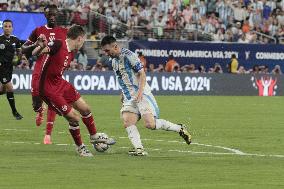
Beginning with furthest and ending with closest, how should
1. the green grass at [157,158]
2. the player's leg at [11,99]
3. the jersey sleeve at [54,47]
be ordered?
1. the player's leg at [11,99]
2. the jersey sleeve at [54,47]
3. the green grass at [157,158]

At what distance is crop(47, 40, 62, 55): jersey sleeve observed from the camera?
15.2m

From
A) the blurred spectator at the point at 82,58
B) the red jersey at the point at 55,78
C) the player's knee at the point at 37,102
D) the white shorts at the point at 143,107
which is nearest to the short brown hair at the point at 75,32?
the red jersey at the point at 55,78

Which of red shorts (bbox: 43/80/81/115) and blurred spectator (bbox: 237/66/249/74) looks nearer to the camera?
red shorts (bbox: 43/80/81/115)

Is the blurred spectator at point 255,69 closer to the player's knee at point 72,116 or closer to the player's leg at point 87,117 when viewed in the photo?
the player's leg at point 87,117

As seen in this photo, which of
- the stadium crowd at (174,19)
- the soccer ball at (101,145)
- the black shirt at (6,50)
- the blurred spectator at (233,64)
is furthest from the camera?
the blurred spectator at (233,64)

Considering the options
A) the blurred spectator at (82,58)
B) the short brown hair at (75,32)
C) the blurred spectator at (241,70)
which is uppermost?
the short brown hair at (75,32)

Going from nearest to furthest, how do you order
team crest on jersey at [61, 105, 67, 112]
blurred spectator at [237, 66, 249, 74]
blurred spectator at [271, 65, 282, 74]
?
team crest on jersey at [61, 105, 67, 112]
blurred spectator at [237, 66, 249, 74]
blurred spectator at [271, 65, 282, 74]

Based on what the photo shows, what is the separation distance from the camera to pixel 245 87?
137ft

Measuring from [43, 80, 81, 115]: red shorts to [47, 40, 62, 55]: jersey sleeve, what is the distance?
667mm

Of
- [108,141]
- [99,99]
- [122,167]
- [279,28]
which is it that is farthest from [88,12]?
[122,167]

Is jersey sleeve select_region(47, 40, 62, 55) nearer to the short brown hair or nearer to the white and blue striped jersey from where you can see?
the short brown hair

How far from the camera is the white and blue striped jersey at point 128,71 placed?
1588 centimetres

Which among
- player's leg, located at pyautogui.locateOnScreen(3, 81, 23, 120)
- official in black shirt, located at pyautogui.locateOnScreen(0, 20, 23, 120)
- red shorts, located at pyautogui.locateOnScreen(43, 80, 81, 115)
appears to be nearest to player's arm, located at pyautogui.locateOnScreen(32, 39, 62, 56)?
red shorts, located at pyautogui.locateOnScreen(43, 80, 81, 115)

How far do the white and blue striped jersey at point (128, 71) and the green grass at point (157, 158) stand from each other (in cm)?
101
